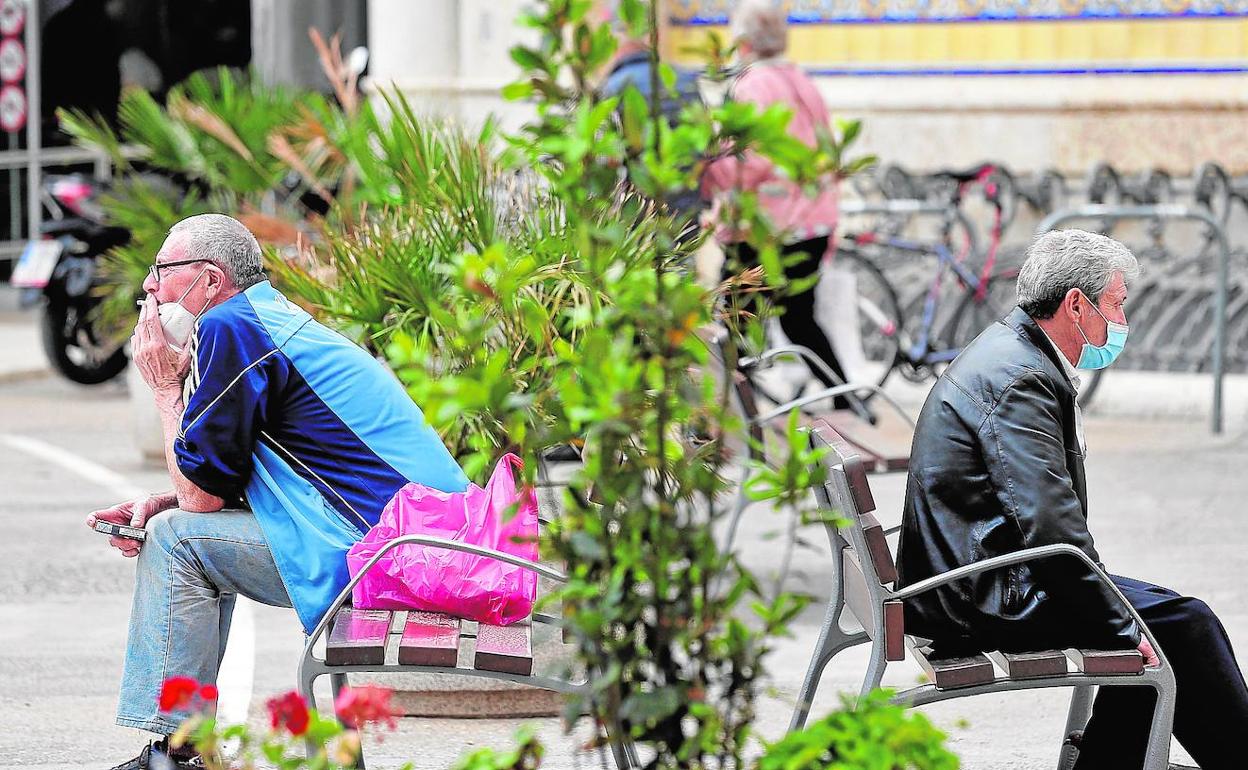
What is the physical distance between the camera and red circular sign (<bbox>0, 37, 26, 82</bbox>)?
1628cm

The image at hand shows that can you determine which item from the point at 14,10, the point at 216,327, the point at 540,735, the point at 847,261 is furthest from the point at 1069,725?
the point at 14,10

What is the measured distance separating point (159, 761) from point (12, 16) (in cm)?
1346

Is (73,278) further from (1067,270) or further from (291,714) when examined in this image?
(291,714)

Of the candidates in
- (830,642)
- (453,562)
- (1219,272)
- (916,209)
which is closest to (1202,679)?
(830,642)

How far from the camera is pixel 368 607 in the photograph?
405 cm

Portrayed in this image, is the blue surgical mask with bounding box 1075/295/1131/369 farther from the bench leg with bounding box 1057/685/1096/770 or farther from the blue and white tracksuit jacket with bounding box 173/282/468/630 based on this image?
the blue and white tracksuit jacket with bounding box 173/282/468/630

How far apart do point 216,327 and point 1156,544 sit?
413 centimetres

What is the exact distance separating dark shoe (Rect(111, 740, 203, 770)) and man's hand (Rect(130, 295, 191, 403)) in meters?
0.76

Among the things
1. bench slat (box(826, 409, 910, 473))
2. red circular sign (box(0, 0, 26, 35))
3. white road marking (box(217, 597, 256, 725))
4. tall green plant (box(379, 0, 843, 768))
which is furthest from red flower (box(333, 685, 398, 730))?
red circular sign (box(0, 0, 26, 35))

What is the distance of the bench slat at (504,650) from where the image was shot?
375 cm

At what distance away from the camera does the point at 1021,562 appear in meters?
3.79

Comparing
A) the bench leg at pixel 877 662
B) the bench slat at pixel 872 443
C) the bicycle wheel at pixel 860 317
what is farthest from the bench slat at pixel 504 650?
the bicycle wheel at pixel 860 317

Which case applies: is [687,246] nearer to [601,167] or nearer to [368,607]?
[368,607]

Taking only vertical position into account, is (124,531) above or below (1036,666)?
above
